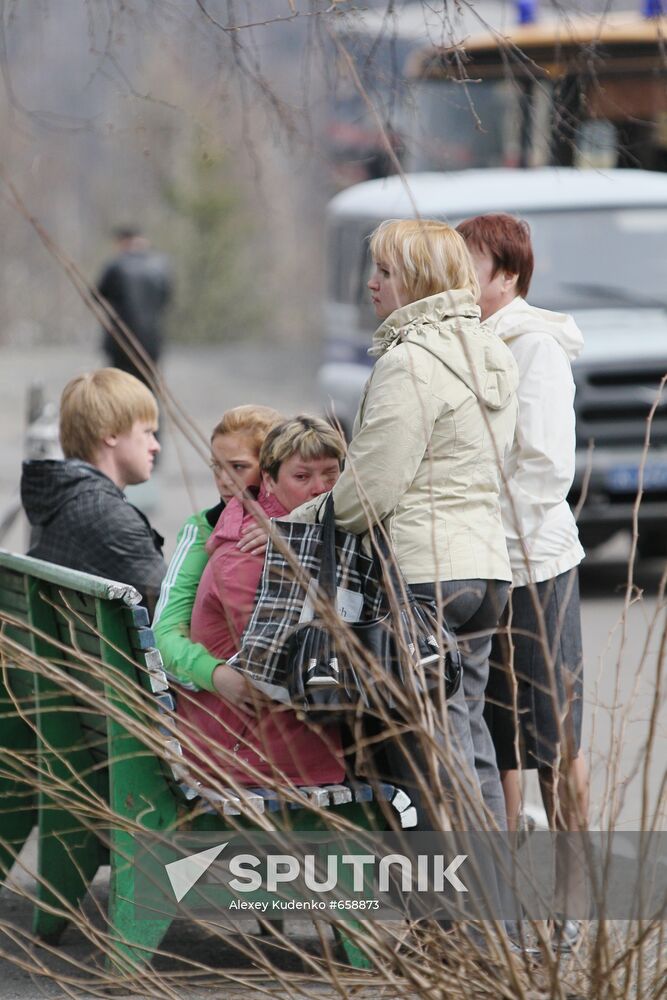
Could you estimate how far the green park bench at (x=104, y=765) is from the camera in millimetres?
2990

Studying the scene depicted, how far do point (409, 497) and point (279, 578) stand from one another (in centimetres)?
32

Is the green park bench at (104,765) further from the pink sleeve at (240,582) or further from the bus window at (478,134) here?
the bus window at (478,134)

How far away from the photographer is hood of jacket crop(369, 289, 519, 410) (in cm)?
335

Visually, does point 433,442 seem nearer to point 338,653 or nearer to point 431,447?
point 431,447

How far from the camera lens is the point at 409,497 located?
338 cm

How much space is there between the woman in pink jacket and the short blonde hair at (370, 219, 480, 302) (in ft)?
1.24

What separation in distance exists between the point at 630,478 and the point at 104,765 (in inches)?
255

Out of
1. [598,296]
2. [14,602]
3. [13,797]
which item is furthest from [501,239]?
[598,296]

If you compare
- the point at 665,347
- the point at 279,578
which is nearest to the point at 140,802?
the point at 279,578

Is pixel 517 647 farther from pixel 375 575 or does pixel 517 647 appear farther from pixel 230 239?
pixel 230 239

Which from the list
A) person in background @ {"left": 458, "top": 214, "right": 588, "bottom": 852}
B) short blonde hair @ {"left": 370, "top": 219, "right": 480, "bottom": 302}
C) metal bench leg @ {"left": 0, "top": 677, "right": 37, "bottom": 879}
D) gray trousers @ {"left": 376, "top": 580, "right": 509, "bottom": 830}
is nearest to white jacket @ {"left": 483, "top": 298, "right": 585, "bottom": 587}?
person in background @ {"left": 458, "top": 214, "right": 588, "bottom": 852}

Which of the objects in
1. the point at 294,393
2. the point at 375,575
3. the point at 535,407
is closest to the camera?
the point at 375,575

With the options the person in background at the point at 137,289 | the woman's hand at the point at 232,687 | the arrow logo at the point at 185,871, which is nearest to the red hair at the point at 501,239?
the woman's hand at the point at 232,687

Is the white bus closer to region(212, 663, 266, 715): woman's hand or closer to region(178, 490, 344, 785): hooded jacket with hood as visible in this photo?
region(178, 490, 344, 785): hooded jacket with hood
